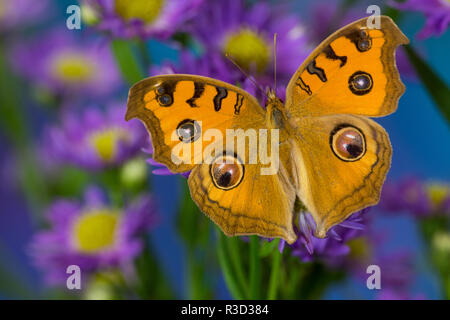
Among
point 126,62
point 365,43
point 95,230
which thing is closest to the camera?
point 365,43

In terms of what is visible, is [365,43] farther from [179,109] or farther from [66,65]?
[66,65]

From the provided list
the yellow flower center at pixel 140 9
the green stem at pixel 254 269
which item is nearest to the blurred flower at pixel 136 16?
the yellow flower center at pixel 140 9

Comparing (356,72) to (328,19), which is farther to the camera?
(328,19)

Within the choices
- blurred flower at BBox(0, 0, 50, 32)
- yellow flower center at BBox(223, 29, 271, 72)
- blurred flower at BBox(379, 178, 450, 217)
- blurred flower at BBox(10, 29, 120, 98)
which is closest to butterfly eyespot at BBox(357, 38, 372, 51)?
yellow flower center at BBox(223, 29, 271, 72)

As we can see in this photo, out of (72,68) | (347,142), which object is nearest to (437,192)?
(347,142)

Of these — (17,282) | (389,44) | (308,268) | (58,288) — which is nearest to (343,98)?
(389,44)

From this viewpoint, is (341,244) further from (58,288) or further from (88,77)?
(88,77)
